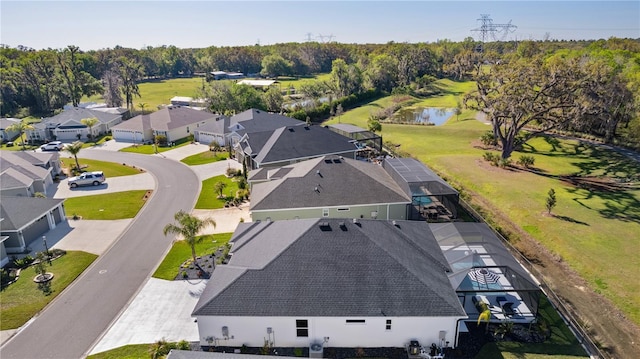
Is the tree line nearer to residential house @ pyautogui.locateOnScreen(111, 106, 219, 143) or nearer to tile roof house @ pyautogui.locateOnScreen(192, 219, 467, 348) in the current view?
residential house @ pyautogui.locateOnScreen(111, 106, 219, 143)

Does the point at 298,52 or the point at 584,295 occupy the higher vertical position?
the point at 298,52

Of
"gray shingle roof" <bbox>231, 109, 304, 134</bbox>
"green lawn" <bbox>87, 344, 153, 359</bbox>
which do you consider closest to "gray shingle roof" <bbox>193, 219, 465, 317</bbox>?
"green lawn" <bbox>87, 344, 153, 359</bbox>

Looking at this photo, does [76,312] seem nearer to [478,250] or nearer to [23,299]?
[23,299]

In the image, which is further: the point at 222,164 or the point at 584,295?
the point at 222,164

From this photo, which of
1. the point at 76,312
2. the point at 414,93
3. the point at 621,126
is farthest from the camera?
the point at 414,93

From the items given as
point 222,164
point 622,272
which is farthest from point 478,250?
point 222,164

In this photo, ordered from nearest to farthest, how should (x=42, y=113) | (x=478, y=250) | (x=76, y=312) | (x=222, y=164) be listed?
(x=76, y=312), (x=478, y=250), (x=222, y=164), (x=42, y=113)

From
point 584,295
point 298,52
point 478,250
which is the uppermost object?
point 298,52

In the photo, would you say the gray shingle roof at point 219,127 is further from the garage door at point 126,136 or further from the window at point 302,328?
the window at point 302,328
